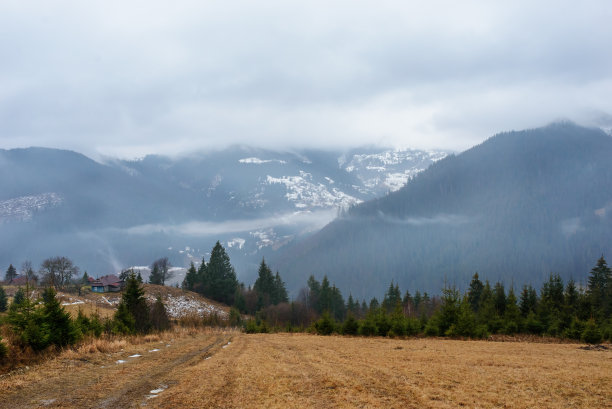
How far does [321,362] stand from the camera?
1794cm

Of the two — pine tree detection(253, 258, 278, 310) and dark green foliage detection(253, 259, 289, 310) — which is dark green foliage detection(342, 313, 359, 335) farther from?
dark green foliage detection(253, 259, 289, 310)

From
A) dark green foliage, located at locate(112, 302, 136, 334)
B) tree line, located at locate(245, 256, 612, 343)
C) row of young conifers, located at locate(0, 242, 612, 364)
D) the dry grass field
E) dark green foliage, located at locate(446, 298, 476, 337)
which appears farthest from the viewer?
tree line, located at locate(245, 256, 612, 343)

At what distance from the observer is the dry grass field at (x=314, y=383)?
1090cm

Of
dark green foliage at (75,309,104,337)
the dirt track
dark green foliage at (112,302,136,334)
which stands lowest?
dark green foliage at (112,302,136,334)

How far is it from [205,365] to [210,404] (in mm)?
7320

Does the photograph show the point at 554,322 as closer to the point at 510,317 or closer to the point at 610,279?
the point at 510,317

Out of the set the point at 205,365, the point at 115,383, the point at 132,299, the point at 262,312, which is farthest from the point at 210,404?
the point at 262,312

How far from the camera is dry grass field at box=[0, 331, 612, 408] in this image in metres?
10.9

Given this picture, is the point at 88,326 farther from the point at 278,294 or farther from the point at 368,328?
the point at 278,294

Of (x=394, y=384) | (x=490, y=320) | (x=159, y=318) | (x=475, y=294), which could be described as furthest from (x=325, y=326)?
(x=475, y=294)

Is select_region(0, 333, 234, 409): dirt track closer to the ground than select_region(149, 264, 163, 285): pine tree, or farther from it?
farther from it

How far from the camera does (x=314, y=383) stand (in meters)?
13.1

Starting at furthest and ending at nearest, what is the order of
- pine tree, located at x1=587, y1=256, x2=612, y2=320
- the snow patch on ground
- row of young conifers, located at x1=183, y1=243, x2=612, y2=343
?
the snow patch on ground
pine tree, located at x1=587, y1=256, x2=612, y2=320
row of young conifers, located at x1=183, y1=243, x2=612, y2=343

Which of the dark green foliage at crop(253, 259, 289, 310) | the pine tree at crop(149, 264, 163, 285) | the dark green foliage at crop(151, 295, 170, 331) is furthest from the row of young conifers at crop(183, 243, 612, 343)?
the pine tree at crop(149, 264, 163, 285)
